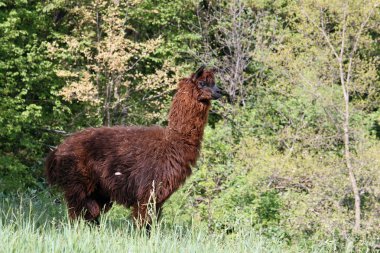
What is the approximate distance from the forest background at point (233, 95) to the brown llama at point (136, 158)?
131 inches

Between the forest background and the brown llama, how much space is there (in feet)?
10.9

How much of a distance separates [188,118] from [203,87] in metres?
0.45

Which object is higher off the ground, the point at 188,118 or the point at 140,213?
the point at 188,118

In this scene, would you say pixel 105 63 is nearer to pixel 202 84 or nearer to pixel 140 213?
pixel 202 84

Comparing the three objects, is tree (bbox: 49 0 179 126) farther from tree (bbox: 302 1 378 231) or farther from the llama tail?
the llama tail

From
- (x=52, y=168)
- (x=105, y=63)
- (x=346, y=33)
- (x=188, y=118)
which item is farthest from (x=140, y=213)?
(x=105, y=63)

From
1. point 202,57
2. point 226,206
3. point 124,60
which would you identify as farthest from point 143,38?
point 226,206

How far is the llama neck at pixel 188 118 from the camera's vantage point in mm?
9680

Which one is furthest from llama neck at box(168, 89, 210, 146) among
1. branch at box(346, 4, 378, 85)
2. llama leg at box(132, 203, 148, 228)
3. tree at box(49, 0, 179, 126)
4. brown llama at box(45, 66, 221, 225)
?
tree at box(49, 0, 179, 126)

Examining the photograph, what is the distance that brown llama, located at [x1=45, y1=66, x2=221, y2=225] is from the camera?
9.50 metres

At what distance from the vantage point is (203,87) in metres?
9.77

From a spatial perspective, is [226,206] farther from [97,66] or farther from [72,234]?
[72,234]

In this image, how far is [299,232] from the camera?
14.0 m

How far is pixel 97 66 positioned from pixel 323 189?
7409 mm
